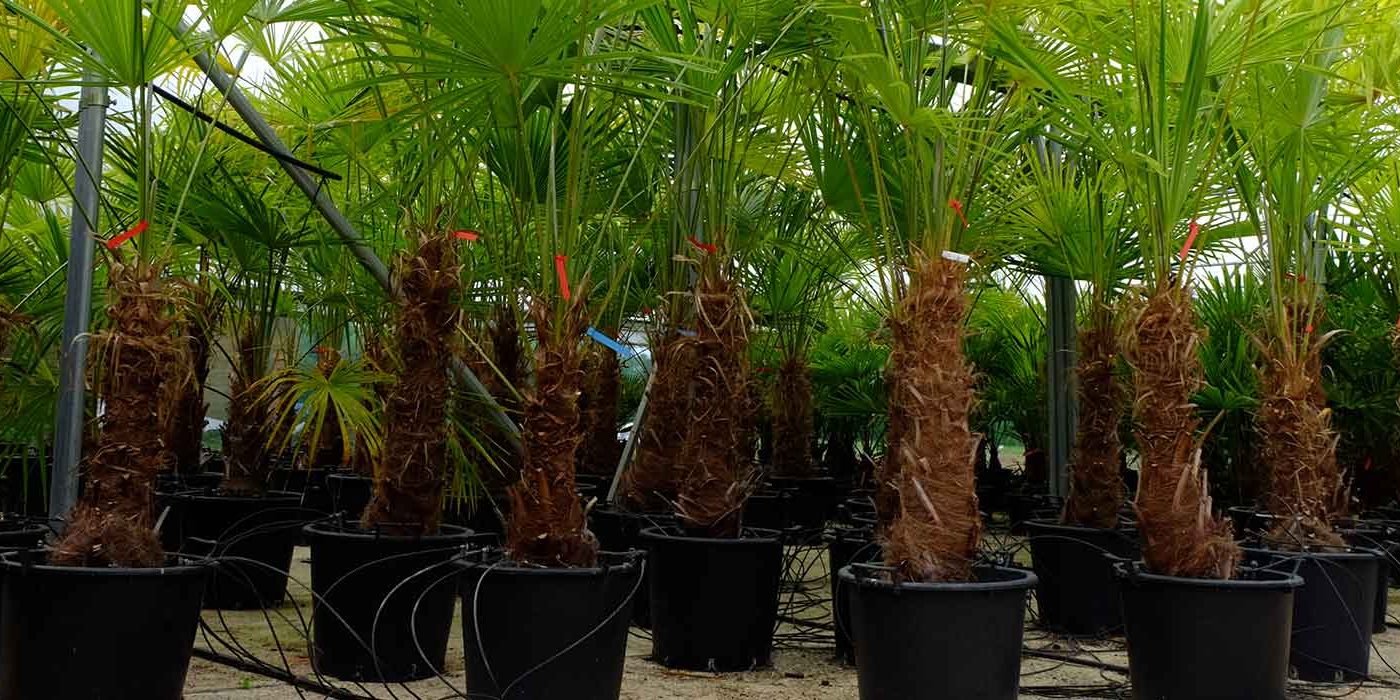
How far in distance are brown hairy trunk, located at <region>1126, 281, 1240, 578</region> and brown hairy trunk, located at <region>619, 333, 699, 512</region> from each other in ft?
5.28

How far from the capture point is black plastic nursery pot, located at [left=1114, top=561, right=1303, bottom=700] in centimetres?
350

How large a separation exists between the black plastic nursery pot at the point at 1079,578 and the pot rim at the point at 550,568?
6.37 feet

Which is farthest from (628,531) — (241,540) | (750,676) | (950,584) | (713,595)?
(950,584)

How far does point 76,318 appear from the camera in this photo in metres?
3.51

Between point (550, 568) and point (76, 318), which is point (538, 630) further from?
point (76, 318)

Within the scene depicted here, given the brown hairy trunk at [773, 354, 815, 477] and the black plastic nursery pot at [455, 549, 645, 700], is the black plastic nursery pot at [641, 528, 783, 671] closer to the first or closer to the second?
the black plastic nursery pot at [455, 549, 645, 700]

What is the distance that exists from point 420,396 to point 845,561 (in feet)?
5.16

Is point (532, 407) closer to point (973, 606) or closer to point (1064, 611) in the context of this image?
point (973, 606)

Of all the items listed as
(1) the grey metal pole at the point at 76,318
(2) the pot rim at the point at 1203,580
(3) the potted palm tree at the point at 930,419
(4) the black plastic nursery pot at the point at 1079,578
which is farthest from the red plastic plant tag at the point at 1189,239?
(1) the grey metal pole at the point at 76,318

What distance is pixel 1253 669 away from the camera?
3.51 m

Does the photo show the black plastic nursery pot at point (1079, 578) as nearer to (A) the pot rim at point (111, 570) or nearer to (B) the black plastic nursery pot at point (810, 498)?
(B) the black plastic nursery pot at point (810, 498)

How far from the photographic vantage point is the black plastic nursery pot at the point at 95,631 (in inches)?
120

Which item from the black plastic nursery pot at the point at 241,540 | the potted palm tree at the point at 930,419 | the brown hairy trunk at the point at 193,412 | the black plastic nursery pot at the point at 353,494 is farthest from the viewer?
the black plastic nursery pot at the point at 353,494

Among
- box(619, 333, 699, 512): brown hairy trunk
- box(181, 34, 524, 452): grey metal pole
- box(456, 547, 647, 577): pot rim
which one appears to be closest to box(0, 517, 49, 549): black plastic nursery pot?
box(181, 34, 524, 452): grey metal pole
